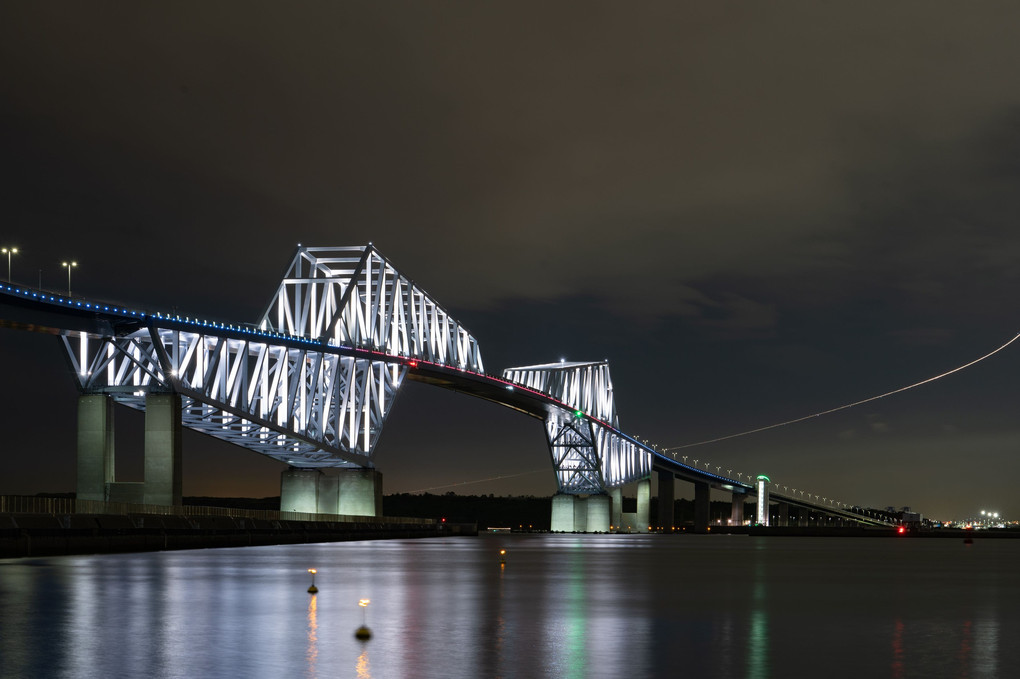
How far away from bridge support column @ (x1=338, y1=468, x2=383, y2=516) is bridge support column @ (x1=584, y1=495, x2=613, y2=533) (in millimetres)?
80533

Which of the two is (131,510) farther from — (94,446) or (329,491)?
(329,491)

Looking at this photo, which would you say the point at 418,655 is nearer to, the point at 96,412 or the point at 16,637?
the point at 16,637

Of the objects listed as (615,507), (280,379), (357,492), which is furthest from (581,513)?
(280,379)

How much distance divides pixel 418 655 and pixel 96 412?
61488 mm

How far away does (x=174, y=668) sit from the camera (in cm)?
1419

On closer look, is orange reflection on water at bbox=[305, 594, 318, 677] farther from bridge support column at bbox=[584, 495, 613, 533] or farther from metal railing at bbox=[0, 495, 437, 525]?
bridge support column at bbox=[584, 495, 613, 533]

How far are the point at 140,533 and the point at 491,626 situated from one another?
1526 inches

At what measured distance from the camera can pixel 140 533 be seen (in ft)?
180

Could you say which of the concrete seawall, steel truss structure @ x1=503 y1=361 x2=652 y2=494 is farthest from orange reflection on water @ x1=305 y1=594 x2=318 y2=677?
steel truss structure @ x1=503 y1=361 x2=652 y2=494

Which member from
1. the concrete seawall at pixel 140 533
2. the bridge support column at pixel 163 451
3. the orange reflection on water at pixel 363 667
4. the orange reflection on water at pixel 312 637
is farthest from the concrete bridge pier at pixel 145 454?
the orange reflection on water at pixel 363 667

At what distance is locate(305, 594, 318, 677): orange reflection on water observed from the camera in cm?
1469

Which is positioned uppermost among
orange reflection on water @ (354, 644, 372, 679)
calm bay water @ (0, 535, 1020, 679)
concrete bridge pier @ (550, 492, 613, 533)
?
orange reflection on water @ (354, 644, 372, 679)

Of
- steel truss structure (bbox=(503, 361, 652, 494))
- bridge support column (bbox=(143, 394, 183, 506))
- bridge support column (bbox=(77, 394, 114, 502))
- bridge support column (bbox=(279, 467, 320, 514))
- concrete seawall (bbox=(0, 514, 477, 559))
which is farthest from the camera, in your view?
steel truss structure (bbox=(503, 361, 652, 494))

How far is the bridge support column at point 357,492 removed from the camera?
108625 mm
